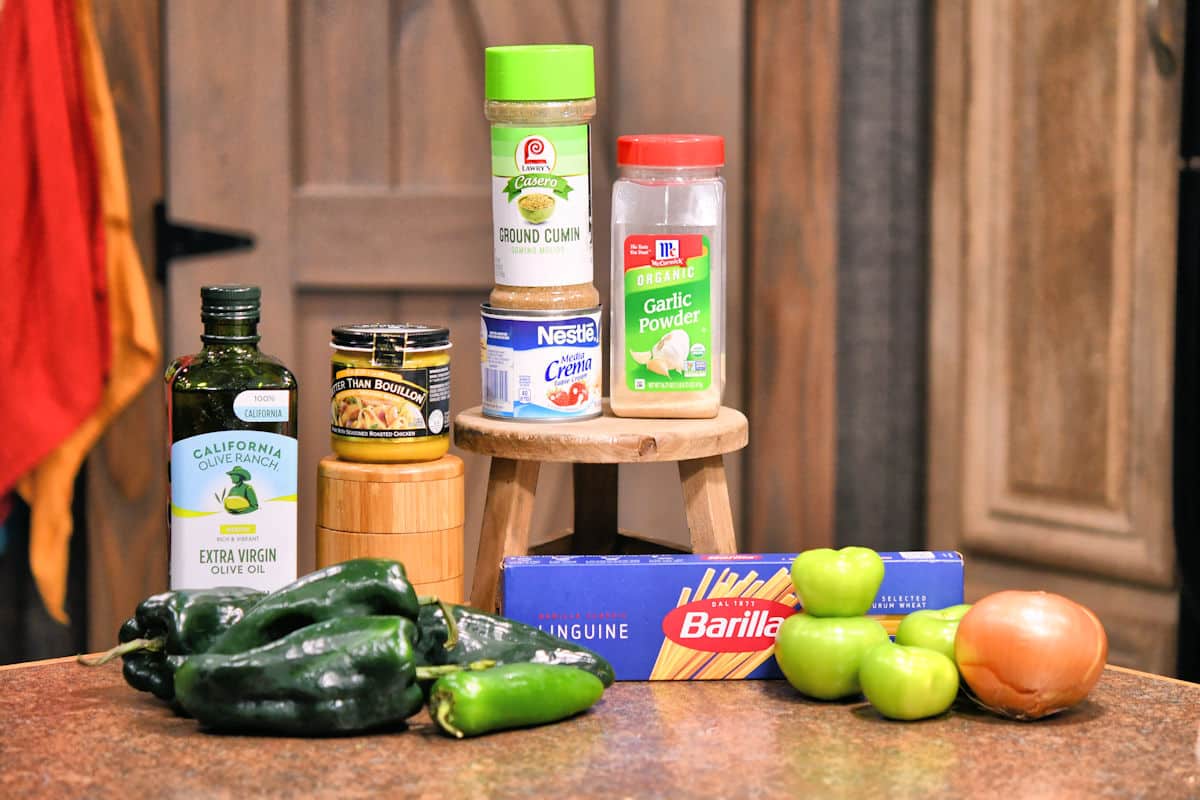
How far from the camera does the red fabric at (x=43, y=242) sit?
201 cm

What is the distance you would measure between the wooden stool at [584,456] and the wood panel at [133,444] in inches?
34.8

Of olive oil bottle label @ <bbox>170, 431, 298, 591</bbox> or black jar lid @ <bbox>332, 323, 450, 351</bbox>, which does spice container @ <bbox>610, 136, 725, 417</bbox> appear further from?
olive oil bottle label @ <bbox>170, 431, 298, 591</bbox>

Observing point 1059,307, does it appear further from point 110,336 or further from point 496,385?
point 110,336

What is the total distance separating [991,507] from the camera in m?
2.26

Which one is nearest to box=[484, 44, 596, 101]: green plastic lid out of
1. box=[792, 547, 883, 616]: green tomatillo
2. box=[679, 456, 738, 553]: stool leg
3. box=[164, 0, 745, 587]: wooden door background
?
box=[679, 456, 738, 553]: stool leg

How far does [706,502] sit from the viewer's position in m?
1.38

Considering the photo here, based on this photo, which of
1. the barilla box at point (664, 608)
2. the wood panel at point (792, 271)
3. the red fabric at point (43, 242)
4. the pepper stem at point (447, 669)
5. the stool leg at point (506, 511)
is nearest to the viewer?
the pepper stem at point (447, 669)

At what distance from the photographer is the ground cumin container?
4.20ft

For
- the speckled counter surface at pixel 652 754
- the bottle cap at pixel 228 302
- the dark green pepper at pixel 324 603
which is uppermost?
the bottle cap at pixel 228 302

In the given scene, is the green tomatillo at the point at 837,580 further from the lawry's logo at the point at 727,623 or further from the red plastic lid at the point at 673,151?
the red plastic lid at the point at 673,151

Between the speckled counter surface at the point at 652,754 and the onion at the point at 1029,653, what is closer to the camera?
the speckled counter surface at the point at 652,754

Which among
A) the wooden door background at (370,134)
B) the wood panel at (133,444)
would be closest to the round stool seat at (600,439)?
the wooden door background at (370,134)

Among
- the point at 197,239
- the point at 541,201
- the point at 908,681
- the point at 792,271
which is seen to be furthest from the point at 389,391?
the point at 792,271

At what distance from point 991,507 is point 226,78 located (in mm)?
1279
